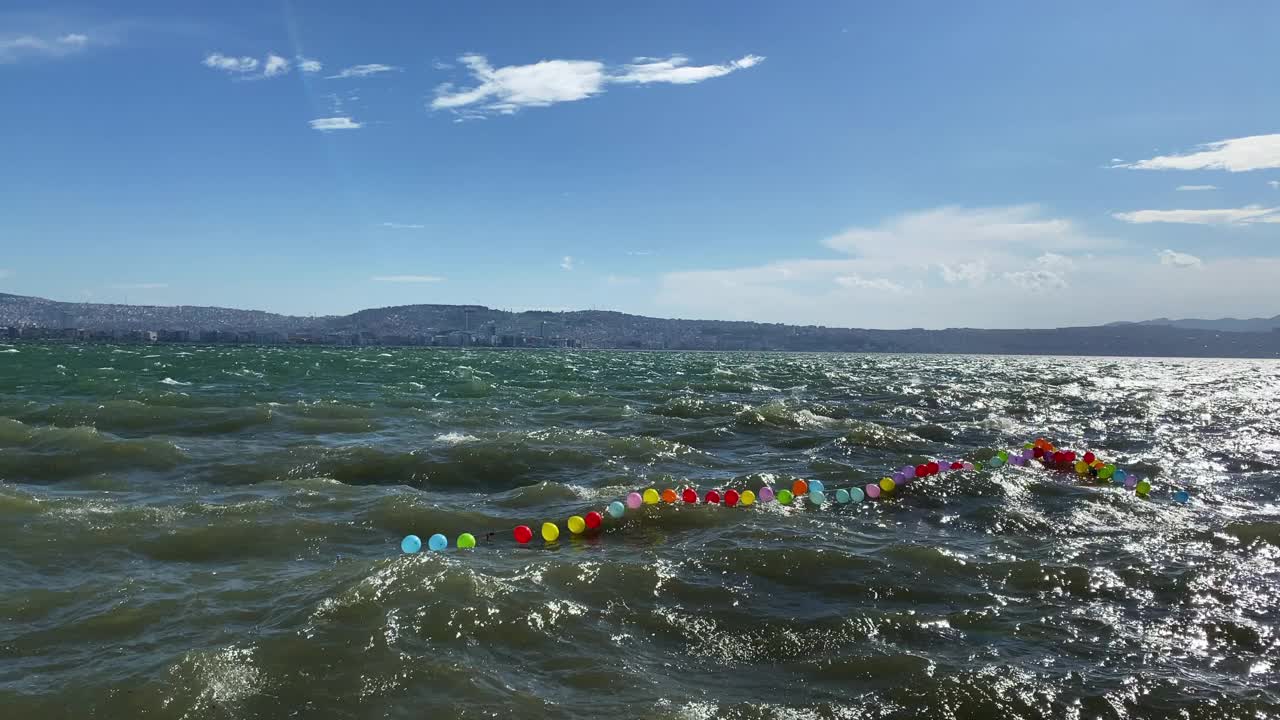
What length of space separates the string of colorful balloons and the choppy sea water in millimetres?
374

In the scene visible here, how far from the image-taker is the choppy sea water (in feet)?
17.1

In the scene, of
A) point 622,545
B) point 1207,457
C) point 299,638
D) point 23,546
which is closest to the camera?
point 299,638

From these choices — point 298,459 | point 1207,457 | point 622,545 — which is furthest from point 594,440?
point 1207,457

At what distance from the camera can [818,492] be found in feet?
39.5

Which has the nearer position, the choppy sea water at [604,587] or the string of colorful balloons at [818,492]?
the choppy sea water at [604,587]

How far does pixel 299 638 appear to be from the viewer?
5.86 meters

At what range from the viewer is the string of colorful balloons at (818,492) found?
938 centimetres

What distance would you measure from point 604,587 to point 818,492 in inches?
A: 221

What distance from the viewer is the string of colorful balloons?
30.8ft

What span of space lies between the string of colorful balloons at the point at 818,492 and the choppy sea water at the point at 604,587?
0.37m

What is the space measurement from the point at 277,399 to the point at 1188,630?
2605 centimetres

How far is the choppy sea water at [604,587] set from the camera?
17.1ft

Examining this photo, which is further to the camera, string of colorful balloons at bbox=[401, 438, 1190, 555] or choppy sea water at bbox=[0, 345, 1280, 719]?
string of colorful balloons at bbox=[401, 438, 1190, 555]

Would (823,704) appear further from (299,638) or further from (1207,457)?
(1207,457)
